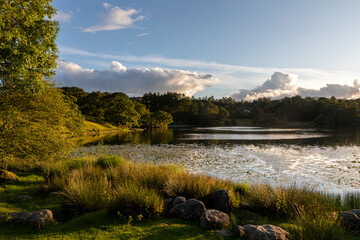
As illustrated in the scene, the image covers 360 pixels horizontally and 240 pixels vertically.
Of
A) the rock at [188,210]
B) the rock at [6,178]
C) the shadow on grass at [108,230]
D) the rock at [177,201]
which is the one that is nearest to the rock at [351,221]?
the shadow on grass at [108,230]

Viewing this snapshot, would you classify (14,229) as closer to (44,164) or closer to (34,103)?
(34,103)

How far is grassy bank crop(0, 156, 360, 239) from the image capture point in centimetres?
694

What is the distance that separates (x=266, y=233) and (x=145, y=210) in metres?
4.18

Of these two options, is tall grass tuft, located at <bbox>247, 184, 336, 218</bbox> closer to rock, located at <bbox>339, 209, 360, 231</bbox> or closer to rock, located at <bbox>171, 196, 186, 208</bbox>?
rock, located at <bbox>339, 209, 360, 231</bbox>

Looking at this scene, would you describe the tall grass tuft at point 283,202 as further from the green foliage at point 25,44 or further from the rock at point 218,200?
the green foliage at point 25,44

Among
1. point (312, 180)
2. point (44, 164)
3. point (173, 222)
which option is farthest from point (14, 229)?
point (312, 180)

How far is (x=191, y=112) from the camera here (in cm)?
17300

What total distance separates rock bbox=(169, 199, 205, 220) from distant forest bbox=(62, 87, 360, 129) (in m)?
73.0

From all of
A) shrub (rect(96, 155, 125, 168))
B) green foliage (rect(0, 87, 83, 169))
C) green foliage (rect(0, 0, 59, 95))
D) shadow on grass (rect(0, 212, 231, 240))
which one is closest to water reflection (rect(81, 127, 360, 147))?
shrub (rect(96, 155, 125, 168))

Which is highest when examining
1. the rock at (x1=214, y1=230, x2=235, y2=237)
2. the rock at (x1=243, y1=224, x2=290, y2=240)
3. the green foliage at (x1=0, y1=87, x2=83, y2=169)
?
the green foliage at (x1=0, y1=87, x2=83, y2=169)

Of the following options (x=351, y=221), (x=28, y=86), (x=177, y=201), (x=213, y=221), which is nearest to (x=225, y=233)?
(x=213, y=221)

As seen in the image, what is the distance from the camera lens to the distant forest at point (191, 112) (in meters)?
81.2

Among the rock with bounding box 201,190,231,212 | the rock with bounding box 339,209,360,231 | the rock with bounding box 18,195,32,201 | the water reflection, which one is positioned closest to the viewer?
the rock with bounding box 339,209,360,231

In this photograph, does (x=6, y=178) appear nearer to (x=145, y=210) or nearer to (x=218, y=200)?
(x=145, y=210)
